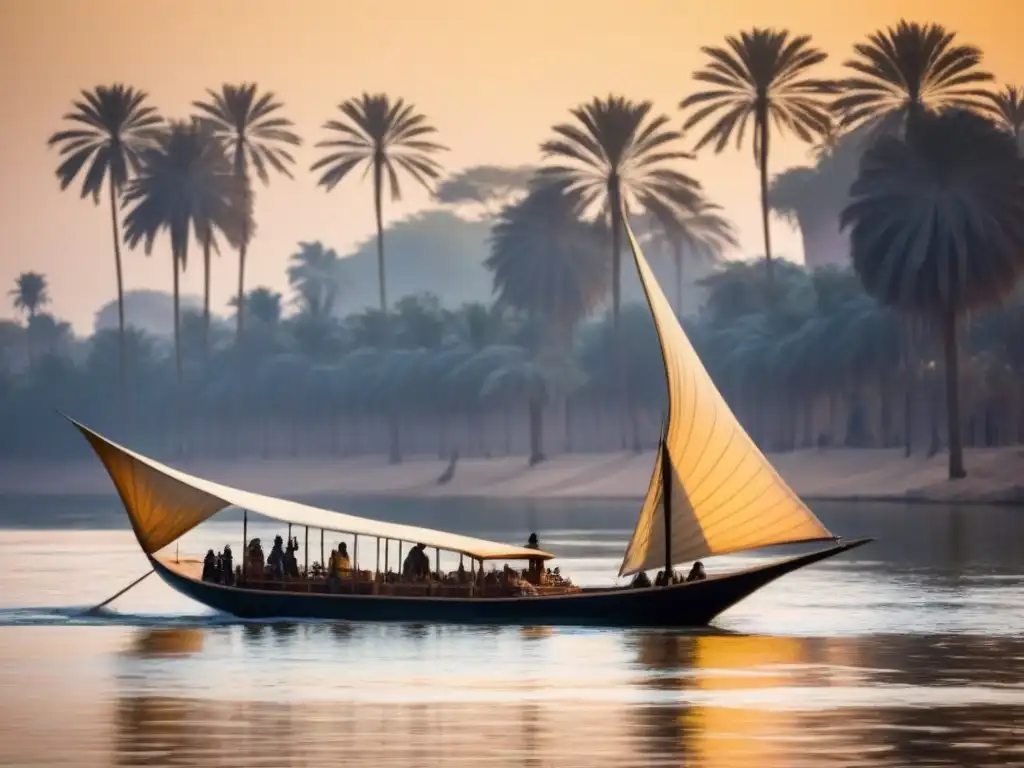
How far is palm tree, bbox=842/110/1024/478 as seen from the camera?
106 meters

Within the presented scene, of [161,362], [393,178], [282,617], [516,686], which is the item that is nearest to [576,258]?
[393,178]

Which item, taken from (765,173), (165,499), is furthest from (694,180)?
A: (165,499)

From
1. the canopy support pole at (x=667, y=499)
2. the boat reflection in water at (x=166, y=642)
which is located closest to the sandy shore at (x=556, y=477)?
the canopy support pole at (x=667, y=499)

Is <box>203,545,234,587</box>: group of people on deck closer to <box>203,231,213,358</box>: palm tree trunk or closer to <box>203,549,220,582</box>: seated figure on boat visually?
<box>203,549,220,582</box>: seated figure on boat

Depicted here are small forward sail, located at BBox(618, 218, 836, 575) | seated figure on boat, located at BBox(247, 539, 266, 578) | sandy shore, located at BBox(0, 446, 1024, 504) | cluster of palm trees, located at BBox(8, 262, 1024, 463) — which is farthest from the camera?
cluster of palm trees, located at BBox(8, 262, 1024, 463)

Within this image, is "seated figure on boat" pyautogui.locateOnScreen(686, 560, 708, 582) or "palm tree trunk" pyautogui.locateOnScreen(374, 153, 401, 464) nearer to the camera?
"seated figure on boat" pyautogui.locateOnScreen(686, 560, 708, 582)

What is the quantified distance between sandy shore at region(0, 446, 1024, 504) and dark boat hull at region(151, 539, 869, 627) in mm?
60271

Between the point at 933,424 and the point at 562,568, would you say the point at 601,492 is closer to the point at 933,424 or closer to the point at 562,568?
the point at 933,424

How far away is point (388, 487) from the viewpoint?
141375 mm

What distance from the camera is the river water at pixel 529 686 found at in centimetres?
3175

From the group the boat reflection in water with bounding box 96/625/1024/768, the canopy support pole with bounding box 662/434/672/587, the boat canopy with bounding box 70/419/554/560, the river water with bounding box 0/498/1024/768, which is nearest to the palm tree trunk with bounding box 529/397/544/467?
the river water with bounding box 0/498/1024/768

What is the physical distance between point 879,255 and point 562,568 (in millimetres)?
42485

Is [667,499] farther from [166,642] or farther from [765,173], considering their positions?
[765,173]

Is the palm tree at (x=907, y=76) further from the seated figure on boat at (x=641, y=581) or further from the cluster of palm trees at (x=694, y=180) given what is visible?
the seated figure on boat at (x=641, y=581)
